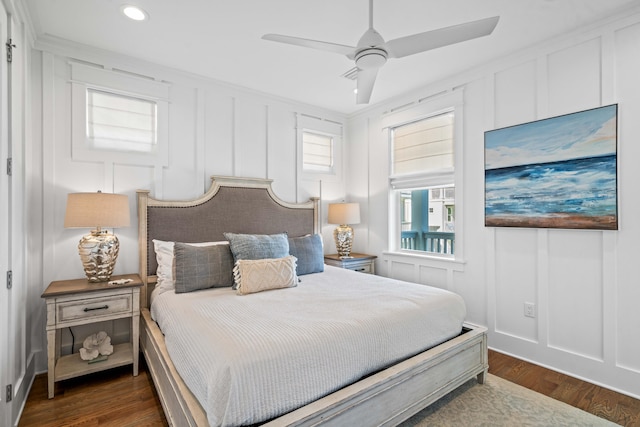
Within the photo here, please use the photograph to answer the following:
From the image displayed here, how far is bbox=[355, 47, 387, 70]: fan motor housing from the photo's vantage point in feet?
6.01

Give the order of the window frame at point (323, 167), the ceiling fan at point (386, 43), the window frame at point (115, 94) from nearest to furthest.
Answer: the ceiling fan at point (386, 43) → the window frame at point (115, 94) → the window frame at point (323, 167)

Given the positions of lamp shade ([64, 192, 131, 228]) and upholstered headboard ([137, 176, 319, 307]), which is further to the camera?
upholstered headboard ([137, 176, 319, 307])

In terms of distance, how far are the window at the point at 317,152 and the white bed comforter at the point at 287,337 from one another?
2.15 metres

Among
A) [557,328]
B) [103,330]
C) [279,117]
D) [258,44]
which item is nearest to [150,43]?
[258,44]

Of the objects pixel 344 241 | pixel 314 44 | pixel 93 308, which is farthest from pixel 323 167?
pixel 93 308

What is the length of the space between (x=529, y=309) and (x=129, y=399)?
331cm

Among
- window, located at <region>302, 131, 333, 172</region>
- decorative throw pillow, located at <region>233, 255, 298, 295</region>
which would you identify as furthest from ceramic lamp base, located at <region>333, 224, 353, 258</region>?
decorative throw pillow, located at <region>233, 255, 298, 295</region>

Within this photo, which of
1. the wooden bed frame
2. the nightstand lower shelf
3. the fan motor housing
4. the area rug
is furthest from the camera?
the nightstand lower shelf

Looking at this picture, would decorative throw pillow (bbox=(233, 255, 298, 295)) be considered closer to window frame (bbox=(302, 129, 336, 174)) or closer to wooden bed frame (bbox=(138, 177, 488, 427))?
wooden bed frame (bbox=(138, 177, 488, 427))

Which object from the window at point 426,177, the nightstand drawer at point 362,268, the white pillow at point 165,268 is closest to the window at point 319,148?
the window at point 426,177

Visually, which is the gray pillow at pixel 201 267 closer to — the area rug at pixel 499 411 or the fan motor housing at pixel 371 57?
the area rug at pixel 499 411

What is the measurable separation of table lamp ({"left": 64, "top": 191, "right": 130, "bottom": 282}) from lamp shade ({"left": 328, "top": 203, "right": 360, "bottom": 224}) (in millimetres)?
2361

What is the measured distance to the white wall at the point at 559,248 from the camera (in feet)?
7.65

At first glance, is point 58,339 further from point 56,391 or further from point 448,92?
point 448,92
